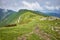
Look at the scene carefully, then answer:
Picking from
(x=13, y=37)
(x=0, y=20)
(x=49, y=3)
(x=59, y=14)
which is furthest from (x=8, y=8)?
(x=59, y=14)

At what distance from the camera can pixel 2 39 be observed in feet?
20.1

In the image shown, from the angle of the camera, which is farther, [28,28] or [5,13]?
[5,13]

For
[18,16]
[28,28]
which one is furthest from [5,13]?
[28,28]

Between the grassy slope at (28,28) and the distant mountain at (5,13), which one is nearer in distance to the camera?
the grassy slope at (28,28)

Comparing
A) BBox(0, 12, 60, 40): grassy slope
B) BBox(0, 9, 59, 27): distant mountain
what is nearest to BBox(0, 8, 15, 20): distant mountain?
BBox(0, 9, 59, 27): distant mountain

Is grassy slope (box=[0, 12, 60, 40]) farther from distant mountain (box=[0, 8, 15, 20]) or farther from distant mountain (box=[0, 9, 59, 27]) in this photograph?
distant mountain (box=[0, 8, 15, 20])

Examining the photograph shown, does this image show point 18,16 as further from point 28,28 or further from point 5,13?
point 28,28

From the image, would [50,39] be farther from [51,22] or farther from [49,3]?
[49,3]

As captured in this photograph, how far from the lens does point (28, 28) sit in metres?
6.47

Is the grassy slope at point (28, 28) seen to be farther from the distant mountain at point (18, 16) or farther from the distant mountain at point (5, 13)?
the distant mountain at point (5, 13)

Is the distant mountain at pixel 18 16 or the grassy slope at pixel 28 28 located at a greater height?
the distant mountain at pixel 18 16

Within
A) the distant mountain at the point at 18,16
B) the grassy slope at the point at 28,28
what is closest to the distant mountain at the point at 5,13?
the distant mountain at the point at 18,16

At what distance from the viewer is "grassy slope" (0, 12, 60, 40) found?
625 centimetres

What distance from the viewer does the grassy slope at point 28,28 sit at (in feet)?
20.5
